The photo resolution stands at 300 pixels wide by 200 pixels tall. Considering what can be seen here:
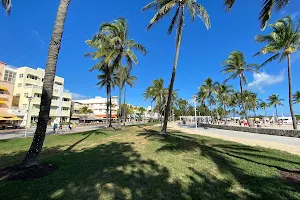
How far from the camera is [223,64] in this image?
27.8 meters

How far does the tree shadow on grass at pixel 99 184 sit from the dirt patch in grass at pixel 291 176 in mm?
3215

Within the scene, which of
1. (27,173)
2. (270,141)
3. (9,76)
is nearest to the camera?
(27,173)

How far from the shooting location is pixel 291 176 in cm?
532

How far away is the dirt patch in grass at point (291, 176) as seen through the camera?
16.0 feet

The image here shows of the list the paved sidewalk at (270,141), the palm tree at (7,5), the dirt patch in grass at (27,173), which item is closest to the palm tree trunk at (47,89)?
the dirt patch in grass at (27,173)

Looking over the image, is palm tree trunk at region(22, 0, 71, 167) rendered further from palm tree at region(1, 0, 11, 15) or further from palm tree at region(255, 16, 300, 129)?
palm tree at region(255, 16, 300, 129)

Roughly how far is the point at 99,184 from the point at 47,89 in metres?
3.73

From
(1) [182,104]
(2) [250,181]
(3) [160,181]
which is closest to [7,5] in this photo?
(3) [160,181]

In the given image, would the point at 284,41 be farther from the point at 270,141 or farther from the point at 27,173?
the point at 27,173

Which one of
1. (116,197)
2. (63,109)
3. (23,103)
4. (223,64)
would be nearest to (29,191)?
(116,197)

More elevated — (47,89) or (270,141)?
(47,89)

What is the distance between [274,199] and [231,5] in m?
8.29

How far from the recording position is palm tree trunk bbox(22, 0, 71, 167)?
19.2 feet

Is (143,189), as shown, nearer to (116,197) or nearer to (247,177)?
(116,197)
